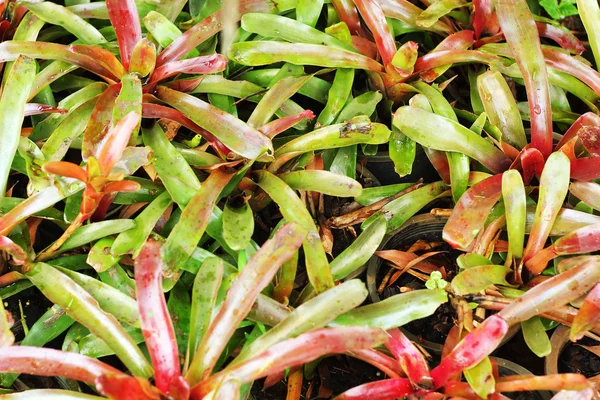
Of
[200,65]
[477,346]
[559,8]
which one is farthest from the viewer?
[559,8]

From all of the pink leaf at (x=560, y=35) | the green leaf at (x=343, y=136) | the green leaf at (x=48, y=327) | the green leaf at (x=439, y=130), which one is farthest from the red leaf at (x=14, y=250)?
the pink leaf at (x=560, y=35)

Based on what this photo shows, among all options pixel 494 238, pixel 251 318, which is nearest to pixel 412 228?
pixel 494 238

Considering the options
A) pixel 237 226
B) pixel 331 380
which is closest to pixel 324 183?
pixel 237 226

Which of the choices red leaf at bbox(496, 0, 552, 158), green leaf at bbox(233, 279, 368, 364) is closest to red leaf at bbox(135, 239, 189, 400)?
green leaf at bbox(233, 279, 368, 364)

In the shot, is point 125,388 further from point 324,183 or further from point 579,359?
point 579,359

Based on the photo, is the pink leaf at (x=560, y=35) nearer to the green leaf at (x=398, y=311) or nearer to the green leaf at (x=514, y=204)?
the green leaf at (x=514, y=204)

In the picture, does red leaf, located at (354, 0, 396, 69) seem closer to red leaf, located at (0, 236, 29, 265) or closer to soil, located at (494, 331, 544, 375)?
soil, located at (494, 331, 544, 375)
